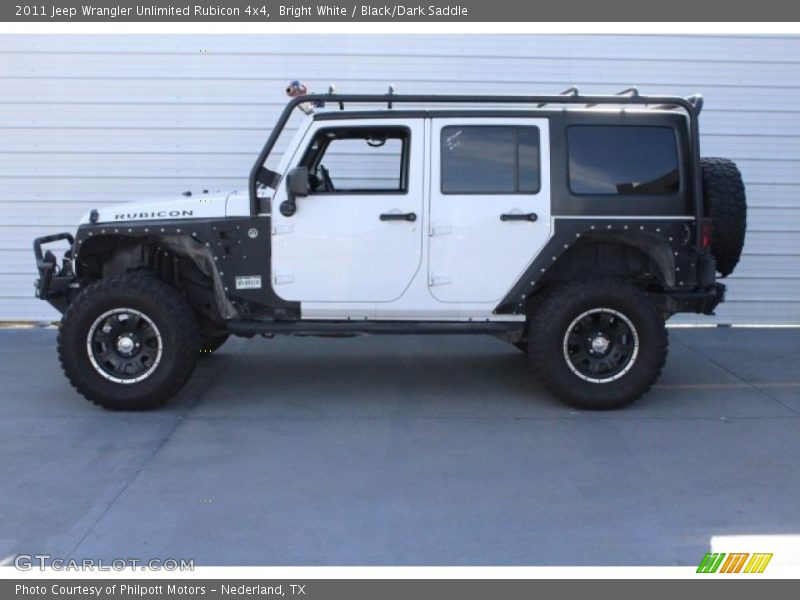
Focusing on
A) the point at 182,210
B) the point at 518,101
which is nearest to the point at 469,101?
the point at 518,101

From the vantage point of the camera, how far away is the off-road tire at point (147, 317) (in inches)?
265

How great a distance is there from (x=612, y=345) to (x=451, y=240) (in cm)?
140

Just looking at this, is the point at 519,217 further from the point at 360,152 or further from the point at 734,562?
the point at 734,562

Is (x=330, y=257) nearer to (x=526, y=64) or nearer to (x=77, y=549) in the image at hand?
(x=77, y=549)

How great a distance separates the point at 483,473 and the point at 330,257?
1.97 meters

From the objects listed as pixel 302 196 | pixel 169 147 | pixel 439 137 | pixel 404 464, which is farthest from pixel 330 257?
pixel 169 147

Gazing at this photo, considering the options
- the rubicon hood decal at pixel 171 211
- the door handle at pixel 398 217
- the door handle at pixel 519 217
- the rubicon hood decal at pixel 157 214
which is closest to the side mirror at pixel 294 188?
the rubicon hood decal at pixel 171 211

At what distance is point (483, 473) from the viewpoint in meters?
5.68

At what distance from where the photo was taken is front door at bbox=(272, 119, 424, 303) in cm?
673

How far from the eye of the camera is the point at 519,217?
22.0 ft

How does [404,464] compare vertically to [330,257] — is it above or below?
below

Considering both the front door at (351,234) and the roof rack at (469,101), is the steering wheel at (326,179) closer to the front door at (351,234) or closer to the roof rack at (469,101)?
the front door at (351,234)

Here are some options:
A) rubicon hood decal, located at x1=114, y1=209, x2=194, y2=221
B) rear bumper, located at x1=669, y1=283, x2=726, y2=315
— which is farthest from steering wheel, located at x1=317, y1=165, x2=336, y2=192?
rear bumper, located at x1=669, y1=283, x2=726, y2=315

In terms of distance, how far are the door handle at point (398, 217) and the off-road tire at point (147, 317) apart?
156cm
